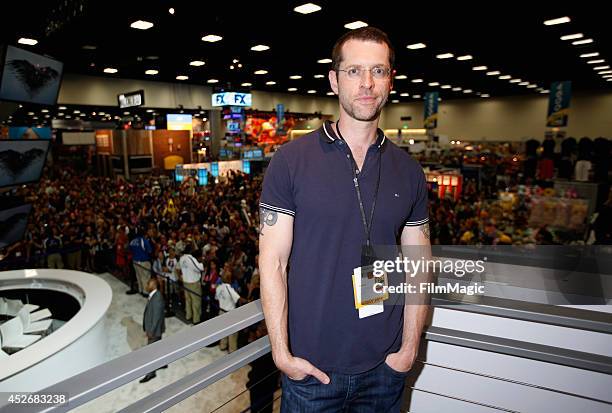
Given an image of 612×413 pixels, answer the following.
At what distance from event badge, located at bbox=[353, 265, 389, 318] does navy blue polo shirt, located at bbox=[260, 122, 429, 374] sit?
0.07 ft

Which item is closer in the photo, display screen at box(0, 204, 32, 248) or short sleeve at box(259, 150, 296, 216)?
short sleeve at box(259, 150, 296, 216)

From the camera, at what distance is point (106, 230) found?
11.2 meters

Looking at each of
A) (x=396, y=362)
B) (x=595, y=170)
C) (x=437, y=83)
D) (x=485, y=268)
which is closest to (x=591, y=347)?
(x=485, y=268)

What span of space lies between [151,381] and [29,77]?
465 cm

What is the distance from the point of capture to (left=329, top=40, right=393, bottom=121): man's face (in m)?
1.51

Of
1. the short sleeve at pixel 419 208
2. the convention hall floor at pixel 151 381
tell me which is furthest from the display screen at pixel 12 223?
the short sleeve at pixel 419 208

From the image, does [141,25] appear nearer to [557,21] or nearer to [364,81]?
[364,81]

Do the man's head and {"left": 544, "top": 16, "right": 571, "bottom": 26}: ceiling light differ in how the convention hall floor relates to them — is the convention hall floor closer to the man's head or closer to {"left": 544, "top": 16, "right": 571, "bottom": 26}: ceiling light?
the man's head

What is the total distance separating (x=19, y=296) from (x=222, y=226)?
4964 millimetres

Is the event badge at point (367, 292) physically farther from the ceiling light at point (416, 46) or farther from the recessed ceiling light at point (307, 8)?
the ceiling light at point (416, 46)

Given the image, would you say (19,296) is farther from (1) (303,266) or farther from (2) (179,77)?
(2) (179,77)

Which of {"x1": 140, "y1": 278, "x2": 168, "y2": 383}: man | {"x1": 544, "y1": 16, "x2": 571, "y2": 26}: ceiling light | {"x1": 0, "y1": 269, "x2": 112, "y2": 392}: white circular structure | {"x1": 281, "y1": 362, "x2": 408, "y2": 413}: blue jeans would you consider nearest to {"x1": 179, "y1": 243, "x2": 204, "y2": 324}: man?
{"x1": 140, "y1": 278, "x2": 168, "y2": 383}: man

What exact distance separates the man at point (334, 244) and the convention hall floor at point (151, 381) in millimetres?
2649

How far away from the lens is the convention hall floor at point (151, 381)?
525 cm
